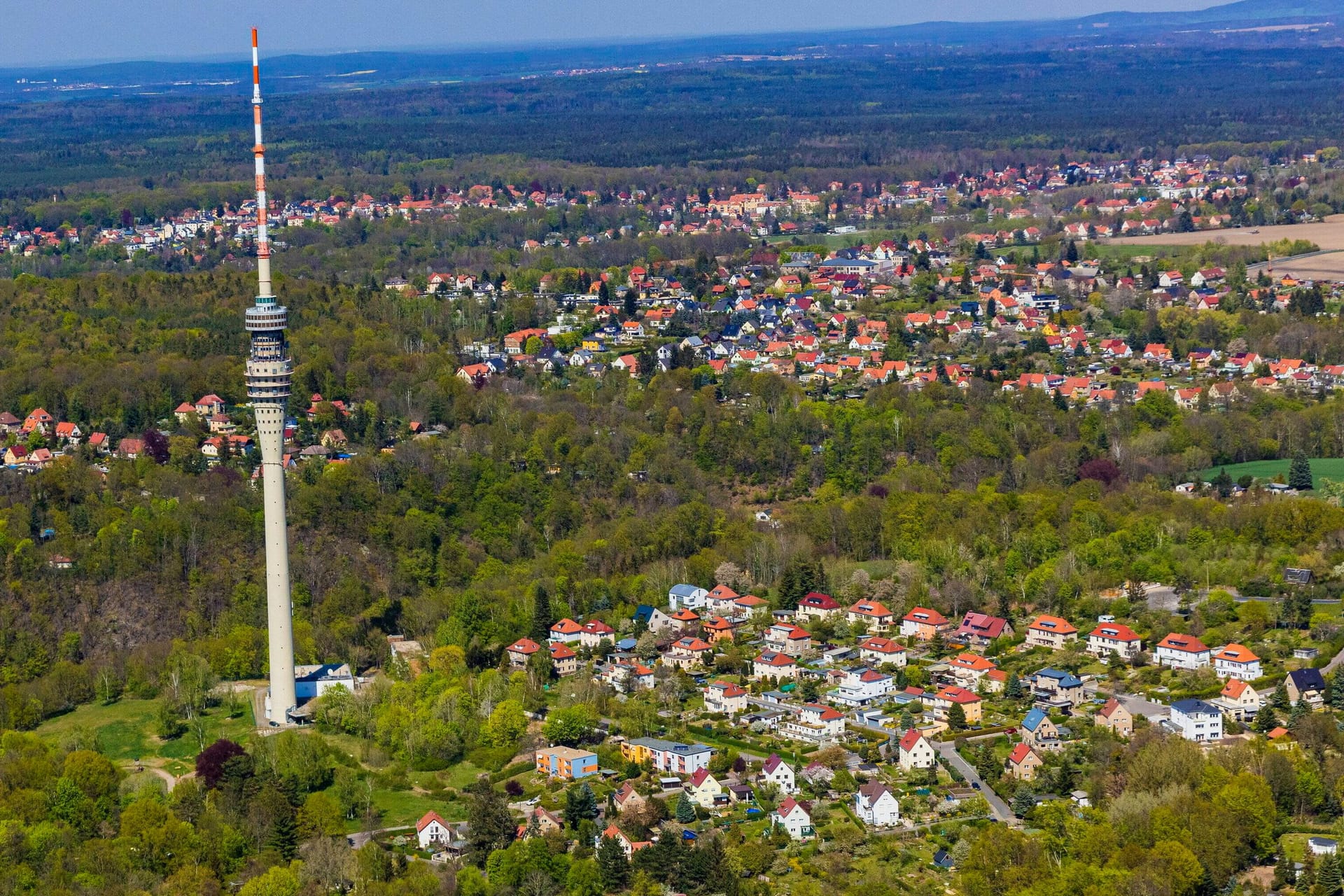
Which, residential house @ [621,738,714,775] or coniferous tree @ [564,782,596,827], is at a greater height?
coniferous tree @ [564,782,596,827]

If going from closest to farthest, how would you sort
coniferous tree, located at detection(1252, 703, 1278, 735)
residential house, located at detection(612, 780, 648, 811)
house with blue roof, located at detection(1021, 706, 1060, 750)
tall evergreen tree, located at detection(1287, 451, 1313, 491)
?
residential house, located at detection(612, 780, 648, 811) → coniferous tree, located at detection(1252, 703, 1278, 735) → house with blue roof, located at detection(1021, 706, 1060, 750) → tall evergreen tree, located at detection(1287, 451, 1313, 491)

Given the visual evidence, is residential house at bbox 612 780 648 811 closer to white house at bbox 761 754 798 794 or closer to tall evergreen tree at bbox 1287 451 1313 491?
white house at bbox 761 754 798 794

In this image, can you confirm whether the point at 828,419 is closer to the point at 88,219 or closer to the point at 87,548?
the point at 87,548

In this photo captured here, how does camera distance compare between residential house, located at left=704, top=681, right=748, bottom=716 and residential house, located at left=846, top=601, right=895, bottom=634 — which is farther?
residential house, located at left=846, top=601, right=895, bottom=634

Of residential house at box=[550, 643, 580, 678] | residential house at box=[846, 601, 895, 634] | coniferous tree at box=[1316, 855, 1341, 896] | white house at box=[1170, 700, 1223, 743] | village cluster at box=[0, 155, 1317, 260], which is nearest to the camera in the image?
coniferous tree at box=[1316, 855, 1341, 896]

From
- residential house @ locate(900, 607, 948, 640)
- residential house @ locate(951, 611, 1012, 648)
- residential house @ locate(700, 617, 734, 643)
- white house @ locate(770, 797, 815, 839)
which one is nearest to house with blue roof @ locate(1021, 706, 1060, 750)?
white house @ locate(770, 797, 815, 839)

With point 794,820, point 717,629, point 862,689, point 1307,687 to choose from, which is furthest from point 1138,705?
point 717,629

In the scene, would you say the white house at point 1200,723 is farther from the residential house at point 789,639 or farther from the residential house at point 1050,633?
the residential house at point 789,639
